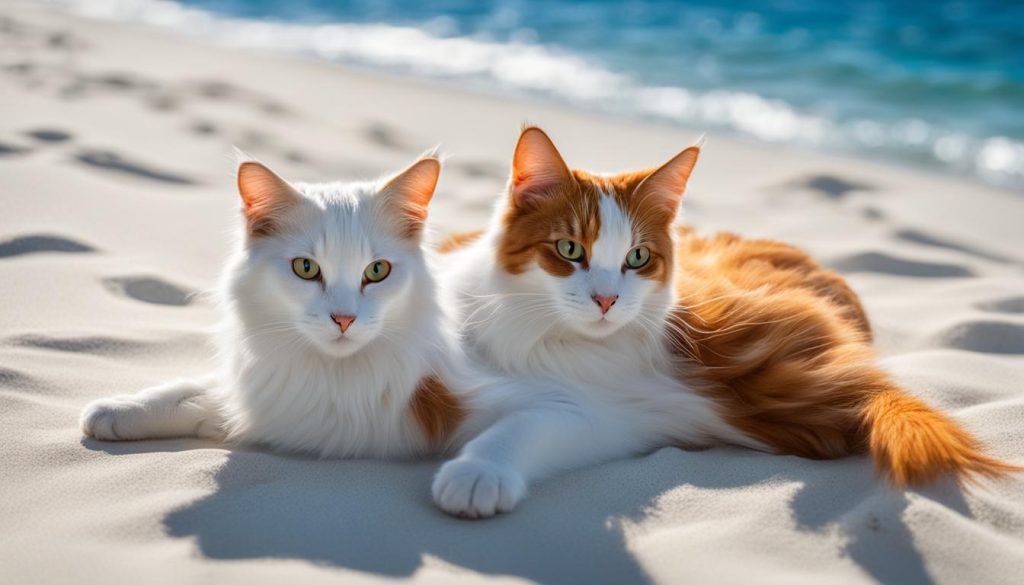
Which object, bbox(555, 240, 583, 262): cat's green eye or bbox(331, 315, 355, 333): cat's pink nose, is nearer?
bbox(331, 315, 355, 333): cat's pink nose

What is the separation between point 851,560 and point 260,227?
1.34 m

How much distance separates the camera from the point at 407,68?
7.43m

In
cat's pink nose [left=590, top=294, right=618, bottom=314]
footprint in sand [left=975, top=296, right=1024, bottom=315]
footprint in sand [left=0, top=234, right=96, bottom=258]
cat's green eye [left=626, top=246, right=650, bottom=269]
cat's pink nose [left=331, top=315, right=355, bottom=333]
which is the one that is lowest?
footprint in sand [left=0, top=234, right=96, bottom=258]

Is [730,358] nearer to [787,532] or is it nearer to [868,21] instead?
[787,532]

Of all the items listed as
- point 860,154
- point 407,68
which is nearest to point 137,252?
point 860,154

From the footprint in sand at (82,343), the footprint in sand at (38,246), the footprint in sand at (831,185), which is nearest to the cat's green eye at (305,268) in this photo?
the footprint in sand at (82,343)

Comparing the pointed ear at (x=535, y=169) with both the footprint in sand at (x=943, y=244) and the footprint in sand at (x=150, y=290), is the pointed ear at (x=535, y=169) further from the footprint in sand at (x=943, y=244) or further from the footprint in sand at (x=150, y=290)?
the footprint in sand at (x=943, y=244)

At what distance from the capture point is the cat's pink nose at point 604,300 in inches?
83.7

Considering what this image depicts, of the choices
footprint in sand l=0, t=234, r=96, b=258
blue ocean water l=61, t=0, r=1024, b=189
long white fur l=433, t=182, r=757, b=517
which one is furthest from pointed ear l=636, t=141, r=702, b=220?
blue ocean water l=61, t=0, r=1024, b=189

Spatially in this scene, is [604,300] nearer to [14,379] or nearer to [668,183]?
[668,183]

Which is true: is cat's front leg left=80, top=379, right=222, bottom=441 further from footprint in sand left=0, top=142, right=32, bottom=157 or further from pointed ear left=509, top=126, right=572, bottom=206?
footprint in sand left=0, top=142, right=32, bottom=157

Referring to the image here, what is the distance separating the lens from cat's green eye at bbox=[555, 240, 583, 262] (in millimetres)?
2219

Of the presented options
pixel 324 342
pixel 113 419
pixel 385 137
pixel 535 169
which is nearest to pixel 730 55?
pixel 385 137

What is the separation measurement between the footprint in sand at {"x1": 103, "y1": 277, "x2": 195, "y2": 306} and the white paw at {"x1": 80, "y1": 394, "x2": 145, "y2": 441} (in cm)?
80
